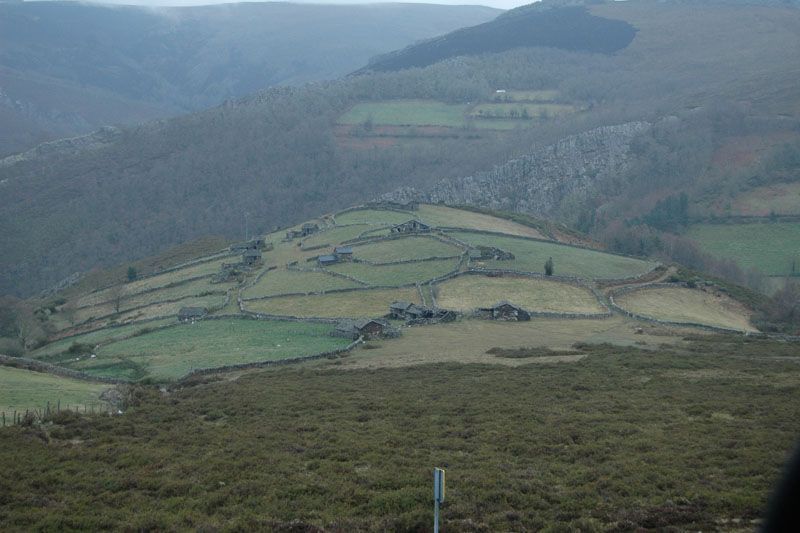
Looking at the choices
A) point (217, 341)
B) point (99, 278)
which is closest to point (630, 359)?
point (217, 341)

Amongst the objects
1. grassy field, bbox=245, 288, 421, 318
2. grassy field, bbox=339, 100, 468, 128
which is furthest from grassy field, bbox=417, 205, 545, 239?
grassy field, bbox=339, 100, 468, 128

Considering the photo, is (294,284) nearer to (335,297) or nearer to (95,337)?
(335,297)

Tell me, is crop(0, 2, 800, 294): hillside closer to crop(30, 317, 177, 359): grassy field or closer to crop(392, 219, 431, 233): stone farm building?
crop(392, 219, 431, 233): stone farm building

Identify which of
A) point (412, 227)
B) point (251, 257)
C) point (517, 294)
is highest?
point (412, 227)

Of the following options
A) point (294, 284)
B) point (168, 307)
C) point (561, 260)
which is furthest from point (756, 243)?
point (168, 307)

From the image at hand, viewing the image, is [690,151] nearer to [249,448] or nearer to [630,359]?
[630,359]

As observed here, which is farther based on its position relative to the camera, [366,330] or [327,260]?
[327,260]
